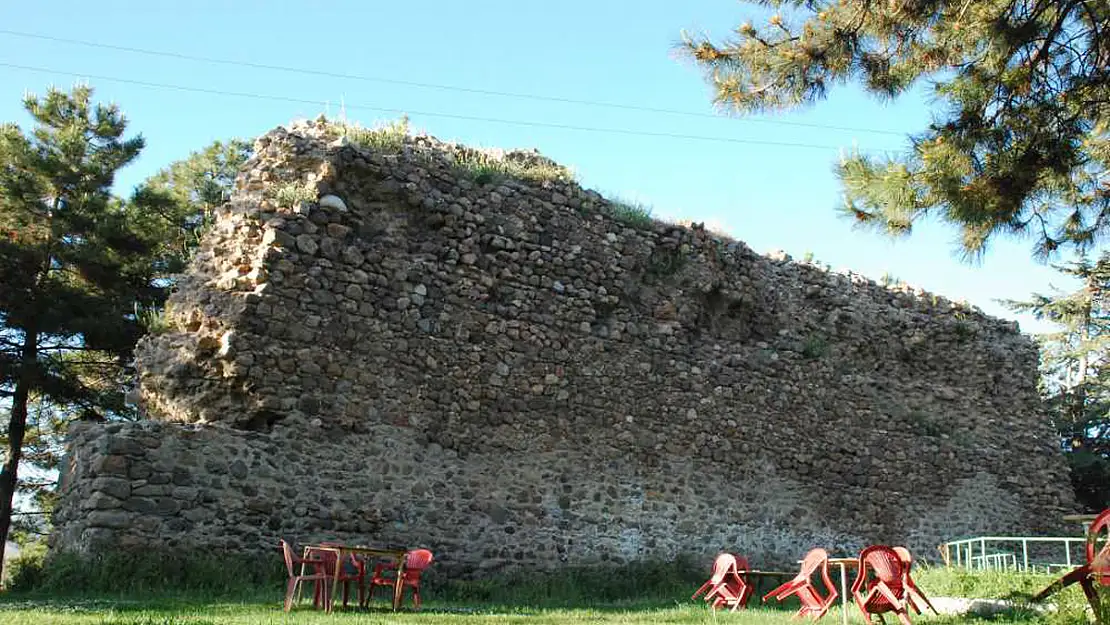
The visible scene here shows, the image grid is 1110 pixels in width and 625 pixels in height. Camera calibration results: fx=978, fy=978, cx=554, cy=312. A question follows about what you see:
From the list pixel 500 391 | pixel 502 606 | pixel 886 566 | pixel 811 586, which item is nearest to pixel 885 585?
pixel 886 566

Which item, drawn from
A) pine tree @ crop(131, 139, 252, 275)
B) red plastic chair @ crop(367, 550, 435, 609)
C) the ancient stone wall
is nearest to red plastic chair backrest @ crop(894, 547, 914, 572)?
red plastic chair @ crop(367, 550, 435, 609)

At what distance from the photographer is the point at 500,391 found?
11547 mm

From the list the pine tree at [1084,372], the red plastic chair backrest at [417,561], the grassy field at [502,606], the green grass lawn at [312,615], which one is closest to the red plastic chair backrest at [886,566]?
the grassy field at [502,606]

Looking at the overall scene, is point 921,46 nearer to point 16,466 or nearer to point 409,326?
point 409,326

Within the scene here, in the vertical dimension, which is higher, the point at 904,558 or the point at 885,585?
the point at 904,558

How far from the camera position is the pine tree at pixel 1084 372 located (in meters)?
21.9

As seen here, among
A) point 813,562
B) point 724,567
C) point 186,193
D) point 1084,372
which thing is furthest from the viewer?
point 1084,372

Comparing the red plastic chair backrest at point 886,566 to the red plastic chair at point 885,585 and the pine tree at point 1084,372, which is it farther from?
the pine tree at point 1084,372

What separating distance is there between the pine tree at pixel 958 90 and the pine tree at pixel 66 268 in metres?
12.1

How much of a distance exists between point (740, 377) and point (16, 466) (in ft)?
39.2

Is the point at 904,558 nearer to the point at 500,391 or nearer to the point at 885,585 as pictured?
the point at 885,585

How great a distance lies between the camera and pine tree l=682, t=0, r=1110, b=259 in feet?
27.9

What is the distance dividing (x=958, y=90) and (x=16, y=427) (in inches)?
593

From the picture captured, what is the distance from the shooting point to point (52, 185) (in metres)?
17.3
